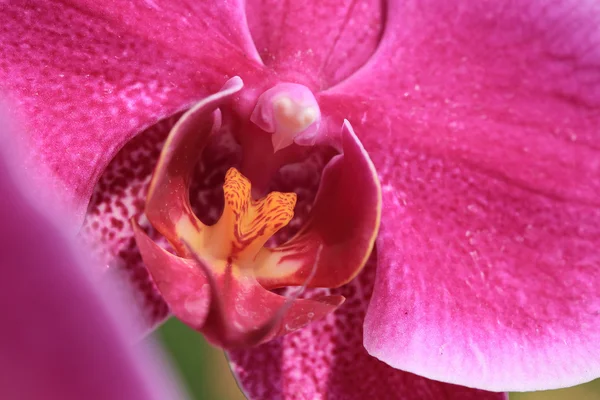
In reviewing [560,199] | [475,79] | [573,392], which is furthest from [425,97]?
[573,392]

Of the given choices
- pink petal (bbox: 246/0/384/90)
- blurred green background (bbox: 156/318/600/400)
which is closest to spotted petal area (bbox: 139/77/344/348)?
pink petal (bbox: 246/0/384/90)

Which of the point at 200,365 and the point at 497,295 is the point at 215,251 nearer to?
the point at 497,295

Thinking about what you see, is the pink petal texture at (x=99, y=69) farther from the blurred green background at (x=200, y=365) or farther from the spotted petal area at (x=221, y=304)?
the blurred green background at (x=200, y=365)

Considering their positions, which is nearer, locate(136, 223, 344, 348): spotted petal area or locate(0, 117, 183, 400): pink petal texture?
locate(0, 117, 183, 400): pink petal texture

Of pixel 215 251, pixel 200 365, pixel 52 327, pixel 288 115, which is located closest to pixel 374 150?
pixel 288 115

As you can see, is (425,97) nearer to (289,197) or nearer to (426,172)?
(426,172)

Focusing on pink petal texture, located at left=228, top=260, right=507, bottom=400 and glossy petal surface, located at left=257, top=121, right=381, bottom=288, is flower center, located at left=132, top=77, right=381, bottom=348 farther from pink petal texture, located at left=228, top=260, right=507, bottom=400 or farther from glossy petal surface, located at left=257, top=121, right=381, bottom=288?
pink petal texture, located at left=228, top=260, right=507, bottom=400

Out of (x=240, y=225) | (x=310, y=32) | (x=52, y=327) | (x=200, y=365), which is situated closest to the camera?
(x=52, y=327)
